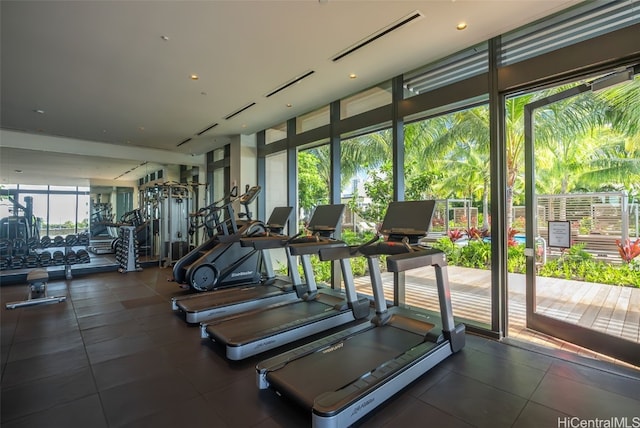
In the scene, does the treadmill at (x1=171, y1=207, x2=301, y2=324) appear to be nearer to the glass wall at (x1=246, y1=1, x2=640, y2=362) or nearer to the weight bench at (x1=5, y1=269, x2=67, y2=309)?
the glass wall at (x1=246, y1=1, x2=640, y2=362)

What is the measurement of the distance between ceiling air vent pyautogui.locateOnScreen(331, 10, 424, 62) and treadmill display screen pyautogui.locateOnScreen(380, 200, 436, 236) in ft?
5.98

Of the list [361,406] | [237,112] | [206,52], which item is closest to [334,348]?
[361,406]

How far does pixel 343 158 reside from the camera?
601 cm

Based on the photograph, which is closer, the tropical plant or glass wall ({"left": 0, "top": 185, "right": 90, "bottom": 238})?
the tropical plant

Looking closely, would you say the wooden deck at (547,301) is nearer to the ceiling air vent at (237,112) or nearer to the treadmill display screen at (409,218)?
the treadmill display screen at (409,218)

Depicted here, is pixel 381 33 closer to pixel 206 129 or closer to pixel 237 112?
pixel 237 112

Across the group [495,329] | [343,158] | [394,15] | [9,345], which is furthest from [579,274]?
[9,345]

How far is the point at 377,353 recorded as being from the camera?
267 cm

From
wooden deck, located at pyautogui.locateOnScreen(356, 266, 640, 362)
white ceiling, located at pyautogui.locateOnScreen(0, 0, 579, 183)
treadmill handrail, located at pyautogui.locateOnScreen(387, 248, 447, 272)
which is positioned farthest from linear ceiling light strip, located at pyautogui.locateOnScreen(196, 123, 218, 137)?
treadmill handrail, located at pyautogui.locateOnScreen(387, 248, 447, 272)

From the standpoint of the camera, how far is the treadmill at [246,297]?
157 inches

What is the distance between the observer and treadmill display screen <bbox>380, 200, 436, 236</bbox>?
3059mm

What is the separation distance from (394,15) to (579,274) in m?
3.32

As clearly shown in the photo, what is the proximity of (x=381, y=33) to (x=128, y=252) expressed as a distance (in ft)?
23.4

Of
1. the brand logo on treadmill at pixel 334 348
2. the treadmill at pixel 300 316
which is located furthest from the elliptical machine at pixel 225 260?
the brand logo on treadmill at pixel 334 348
